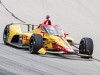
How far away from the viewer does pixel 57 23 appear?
25609 millimetres

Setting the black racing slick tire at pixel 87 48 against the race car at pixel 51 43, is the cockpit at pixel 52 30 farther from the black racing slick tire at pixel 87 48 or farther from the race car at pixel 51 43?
the black racing slick tire at pixel 87 48

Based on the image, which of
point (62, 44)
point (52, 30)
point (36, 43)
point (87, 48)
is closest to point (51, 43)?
point (62, 44)

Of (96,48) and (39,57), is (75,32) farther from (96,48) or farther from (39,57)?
(39,57)

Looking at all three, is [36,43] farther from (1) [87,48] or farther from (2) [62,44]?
(1) [87,48]

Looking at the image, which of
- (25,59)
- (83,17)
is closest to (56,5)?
(83,17)

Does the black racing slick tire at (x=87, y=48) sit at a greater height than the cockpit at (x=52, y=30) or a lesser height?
lesser

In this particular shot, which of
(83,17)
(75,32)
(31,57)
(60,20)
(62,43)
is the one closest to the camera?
(31,57)

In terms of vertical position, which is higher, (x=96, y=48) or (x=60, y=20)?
(x=60, y=20)

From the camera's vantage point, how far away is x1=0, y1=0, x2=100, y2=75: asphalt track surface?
10.6 metres

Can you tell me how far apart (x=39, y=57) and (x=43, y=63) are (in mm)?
1379

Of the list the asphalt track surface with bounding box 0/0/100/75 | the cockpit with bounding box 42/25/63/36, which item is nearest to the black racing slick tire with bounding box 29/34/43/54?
the asphalt track surface with bounding box 0/0/100/75

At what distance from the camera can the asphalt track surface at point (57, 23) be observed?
10617mm

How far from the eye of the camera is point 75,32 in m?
22.6

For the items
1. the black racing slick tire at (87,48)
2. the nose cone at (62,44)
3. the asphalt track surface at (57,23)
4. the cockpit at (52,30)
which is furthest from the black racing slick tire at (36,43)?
the black racing slick tire at (87,48)
